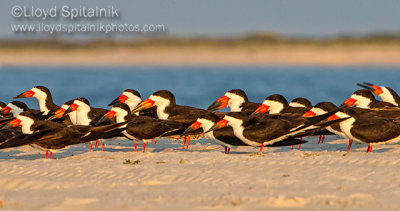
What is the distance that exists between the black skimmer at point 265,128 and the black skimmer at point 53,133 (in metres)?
1.88

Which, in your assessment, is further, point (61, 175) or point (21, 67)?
point (21, 67)

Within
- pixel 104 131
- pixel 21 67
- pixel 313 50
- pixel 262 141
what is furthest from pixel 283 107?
pixel 313 50

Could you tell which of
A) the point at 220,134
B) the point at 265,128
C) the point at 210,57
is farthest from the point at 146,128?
the point at 210,57

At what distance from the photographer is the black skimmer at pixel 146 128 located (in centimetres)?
1342

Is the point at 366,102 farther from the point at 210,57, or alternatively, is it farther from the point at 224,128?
the point at 210,57

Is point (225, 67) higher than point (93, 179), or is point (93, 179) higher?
point (225, 67)

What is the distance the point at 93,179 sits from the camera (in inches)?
405

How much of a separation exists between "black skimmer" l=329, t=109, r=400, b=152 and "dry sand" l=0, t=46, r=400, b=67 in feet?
268

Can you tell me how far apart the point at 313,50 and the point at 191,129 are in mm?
98184

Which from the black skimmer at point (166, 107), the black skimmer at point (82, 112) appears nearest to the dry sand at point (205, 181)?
the black skimmer at point (82, 112)

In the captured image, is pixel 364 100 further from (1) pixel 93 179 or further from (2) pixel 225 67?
(2) pixel 225 67

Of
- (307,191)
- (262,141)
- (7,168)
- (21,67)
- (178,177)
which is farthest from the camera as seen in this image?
(21,67)

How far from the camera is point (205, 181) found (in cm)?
998

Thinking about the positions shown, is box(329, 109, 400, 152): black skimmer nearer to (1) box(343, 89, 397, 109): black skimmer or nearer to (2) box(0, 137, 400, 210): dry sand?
(2) box(0, 137, 400, 210): dry sand
